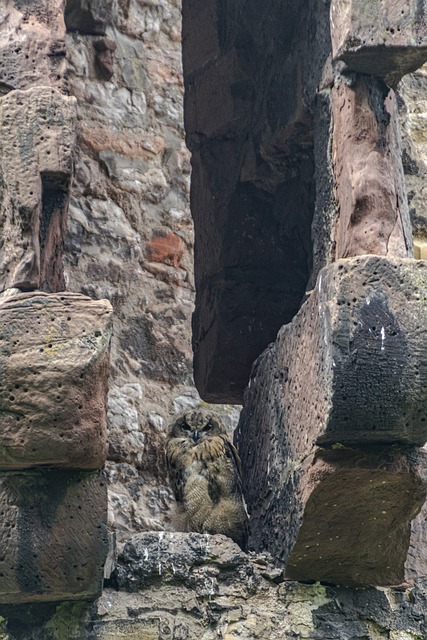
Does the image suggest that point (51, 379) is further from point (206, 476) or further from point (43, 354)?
point (206, 476)

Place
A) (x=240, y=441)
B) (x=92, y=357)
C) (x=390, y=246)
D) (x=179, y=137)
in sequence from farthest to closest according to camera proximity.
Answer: (x=179, y=137), (x=240, y=441), (x=390, y=246), (x=92, y=357)

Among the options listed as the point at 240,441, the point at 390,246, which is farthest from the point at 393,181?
the point at 240,441

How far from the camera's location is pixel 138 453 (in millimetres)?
5660

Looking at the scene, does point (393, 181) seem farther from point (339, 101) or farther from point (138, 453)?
point (138, 453)

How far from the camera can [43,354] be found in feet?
15.5

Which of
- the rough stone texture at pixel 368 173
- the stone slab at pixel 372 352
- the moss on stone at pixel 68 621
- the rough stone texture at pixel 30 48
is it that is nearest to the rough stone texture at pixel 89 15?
the rough stone texture at pixel 30 48

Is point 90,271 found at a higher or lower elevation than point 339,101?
lower

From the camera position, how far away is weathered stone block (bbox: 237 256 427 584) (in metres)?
4.84

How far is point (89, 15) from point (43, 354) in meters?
1.54

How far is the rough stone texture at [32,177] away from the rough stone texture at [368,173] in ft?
2.23

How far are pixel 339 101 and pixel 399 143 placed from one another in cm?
19

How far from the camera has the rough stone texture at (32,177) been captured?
193 inches

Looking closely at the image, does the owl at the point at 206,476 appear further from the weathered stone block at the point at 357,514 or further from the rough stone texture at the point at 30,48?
the rough stone texture at the point at 30,48

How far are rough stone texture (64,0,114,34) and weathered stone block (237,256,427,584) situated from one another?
1.21 metres
